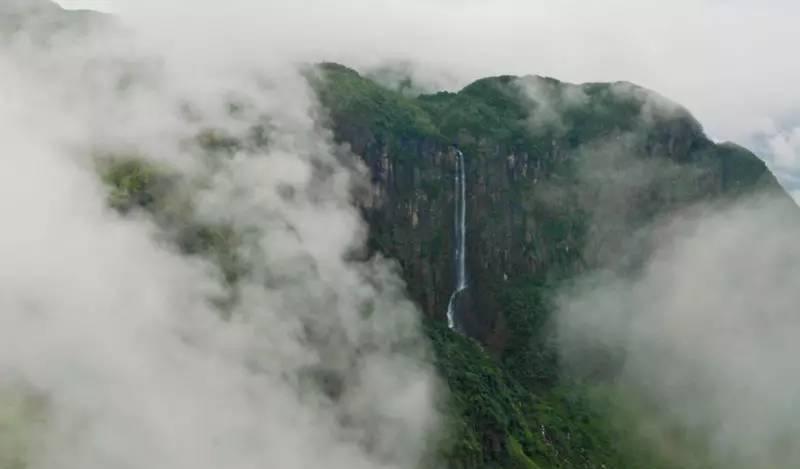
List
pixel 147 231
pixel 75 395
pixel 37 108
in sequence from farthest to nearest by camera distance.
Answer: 1. pixel 37 108
2. pixel 147 231
3. pixel 75 395

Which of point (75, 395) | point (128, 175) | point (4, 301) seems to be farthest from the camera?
point (128, 175)

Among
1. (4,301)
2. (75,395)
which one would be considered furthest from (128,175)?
(75,395)

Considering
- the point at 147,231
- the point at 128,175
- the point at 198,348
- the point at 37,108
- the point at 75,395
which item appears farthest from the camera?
the point at 37,108

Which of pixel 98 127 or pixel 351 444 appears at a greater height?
pixel 98 127

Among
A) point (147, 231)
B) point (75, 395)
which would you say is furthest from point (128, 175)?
point (75, 395)

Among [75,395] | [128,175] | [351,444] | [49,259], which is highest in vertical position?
[128,175]

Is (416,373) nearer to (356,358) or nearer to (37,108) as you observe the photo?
(356,358)

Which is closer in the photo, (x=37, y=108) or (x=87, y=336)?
(x=87, y=336)

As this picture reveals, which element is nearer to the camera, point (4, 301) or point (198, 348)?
point (4, 301)

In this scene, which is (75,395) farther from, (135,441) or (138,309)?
(138,309)
